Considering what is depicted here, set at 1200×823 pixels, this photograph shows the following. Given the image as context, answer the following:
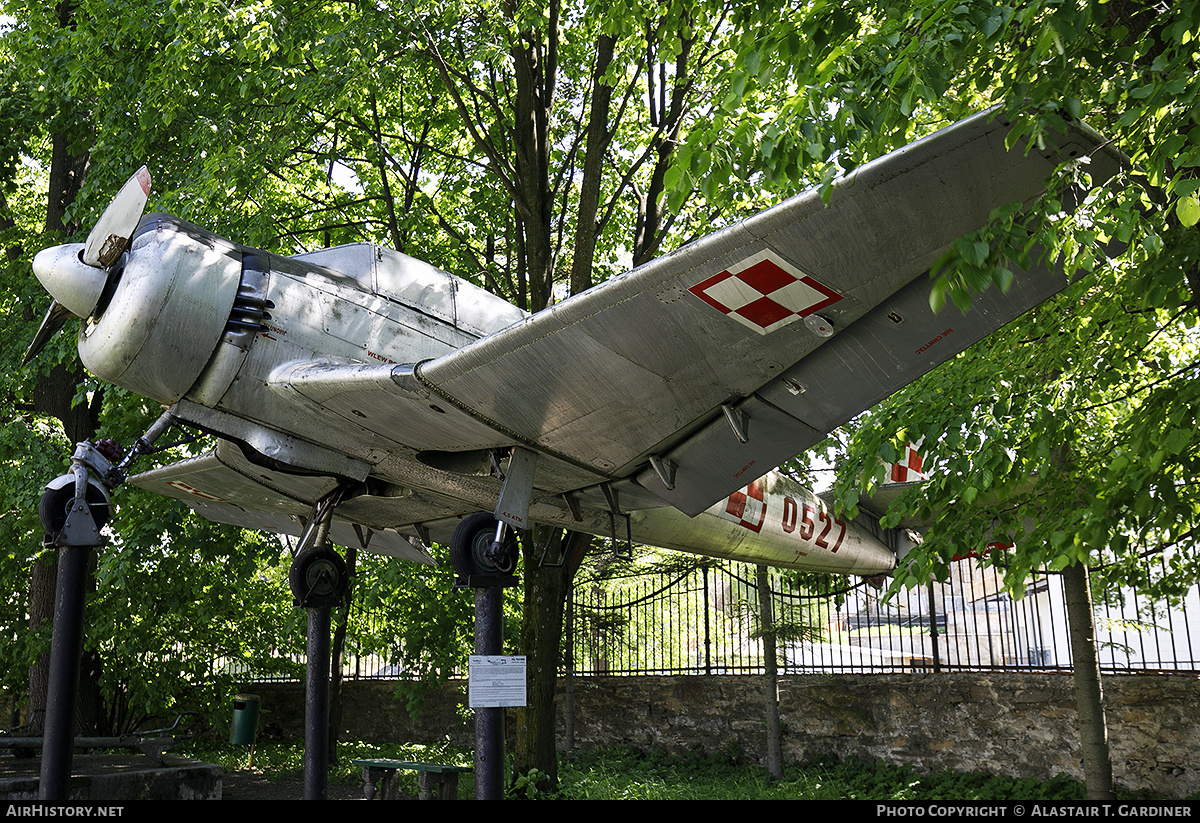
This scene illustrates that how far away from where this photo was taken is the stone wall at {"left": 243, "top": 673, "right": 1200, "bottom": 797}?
859 cm

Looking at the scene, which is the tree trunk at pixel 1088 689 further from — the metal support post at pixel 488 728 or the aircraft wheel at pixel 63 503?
the aircraft wheel at pixel 63 503

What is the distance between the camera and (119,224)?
5.07 meters

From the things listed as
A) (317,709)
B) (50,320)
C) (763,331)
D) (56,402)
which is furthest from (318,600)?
(56,402)

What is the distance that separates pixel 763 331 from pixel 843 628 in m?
8.62

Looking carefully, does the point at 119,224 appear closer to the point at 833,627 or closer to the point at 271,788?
the point at 271,788

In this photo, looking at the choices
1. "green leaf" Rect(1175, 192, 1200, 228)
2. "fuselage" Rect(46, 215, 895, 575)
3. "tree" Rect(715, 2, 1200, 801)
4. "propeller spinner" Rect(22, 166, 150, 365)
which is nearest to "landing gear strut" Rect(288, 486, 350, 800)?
"fuselage" Rect(46, 215, 895, 575)

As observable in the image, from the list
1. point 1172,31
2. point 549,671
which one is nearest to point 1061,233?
point 1172,31

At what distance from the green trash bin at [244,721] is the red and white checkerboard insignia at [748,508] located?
9.22 metres

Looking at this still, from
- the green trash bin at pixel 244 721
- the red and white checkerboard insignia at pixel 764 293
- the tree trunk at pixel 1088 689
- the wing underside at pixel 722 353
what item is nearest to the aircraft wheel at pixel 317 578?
the wing underside at pixel 722 353

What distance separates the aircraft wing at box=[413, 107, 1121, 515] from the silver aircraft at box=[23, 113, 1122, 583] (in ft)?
0.04

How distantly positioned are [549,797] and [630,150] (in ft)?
27.3

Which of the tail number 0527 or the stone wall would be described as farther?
the stone wall

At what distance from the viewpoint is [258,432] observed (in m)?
5.48

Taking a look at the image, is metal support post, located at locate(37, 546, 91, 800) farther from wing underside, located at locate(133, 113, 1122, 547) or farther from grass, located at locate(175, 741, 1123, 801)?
grass, located at locate(175, 741, 1123, 801)
